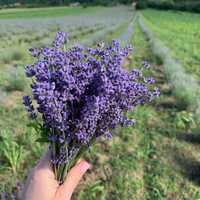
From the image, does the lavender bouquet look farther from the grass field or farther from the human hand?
the grass field

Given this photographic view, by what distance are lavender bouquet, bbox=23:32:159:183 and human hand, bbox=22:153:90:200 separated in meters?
0.05

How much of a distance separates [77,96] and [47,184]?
1.82ft

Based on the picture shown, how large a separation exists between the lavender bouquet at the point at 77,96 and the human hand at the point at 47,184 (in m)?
0.05

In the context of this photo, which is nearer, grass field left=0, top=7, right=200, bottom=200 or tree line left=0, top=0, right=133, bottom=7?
grass field left=0, top=7, right=200, bottom=200

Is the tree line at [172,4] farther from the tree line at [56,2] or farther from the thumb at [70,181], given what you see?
the thumb at [70,181]

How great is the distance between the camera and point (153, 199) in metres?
5.53

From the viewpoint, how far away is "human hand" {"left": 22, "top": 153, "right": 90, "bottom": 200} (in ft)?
8.91

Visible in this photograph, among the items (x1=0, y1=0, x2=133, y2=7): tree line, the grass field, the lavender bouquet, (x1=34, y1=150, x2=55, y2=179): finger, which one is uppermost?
the lavender bouquet

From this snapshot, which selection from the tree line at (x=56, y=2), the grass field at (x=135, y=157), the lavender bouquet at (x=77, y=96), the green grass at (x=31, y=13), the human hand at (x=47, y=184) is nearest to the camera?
the lavender bouquet at (x=77, y=96)

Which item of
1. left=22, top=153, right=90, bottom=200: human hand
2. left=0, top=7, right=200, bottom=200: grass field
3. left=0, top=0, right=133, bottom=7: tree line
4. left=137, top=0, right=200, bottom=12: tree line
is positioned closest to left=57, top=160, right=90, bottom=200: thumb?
left=22, top=153, right=90, bottom=200: human hand

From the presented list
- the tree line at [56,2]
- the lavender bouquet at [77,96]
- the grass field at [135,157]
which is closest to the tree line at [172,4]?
the tree line at [56,2]

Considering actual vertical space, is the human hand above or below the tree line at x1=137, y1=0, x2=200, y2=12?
above

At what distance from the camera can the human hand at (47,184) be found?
8.91 feet

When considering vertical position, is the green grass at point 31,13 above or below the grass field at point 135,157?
below
